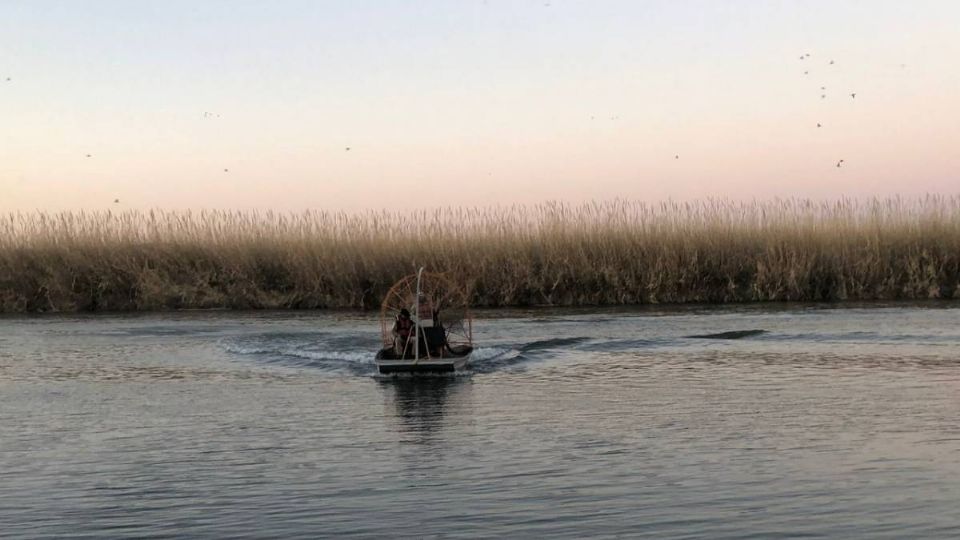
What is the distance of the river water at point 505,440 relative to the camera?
666 centimetres

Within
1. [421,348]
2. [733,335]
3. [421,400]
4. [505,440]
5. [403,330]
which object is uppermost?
[403,330]

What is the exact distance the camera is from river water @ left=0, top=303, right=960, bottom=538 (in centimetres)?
666

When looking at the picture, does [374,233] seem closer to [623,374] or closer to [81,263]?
[81,263]

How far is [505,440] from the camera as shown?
30.1ft

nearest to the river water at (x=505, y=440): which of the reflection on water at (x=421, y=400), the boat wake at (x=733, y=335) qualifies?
the reflection on water at (x=421, y=400)

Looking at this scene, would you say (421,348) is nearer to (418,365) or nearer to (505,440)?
(418,365)

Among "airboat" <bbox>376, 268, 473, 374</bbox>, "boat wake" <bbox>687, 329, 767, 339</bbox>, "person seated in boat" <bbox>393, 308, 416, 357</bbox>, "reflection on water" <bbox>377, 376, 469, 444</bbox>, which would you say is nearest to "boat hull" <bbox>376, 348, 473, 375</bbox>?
"airboat" <bbox>376, 268, 473, 374</bbox>

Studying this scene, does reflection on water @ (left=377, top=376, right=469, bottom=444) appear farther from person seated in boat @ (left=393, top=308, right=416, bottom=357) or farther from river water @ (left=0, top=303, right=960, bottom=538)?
person seated in boat @ (left=393, top=308, right=416, bottom=357)

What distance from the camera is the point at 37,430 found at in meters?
10.1

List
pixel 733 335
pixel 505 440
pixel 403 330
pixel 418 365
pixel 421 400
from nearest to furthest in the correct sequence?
pixel 505 440 < pixel 421 400 < pixel 418 365 < pixel 403 330 < pixel 733 335

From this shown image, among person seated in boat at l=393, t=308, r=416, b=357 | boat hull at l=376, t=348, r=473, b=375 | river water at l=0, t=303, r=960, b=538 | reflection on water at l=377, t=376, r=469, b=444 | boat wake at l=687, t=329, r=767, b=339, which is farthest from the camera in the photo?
boat wake at l=687, t=329, r=767, b=339

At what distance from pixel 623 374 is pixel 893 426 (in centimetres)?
450

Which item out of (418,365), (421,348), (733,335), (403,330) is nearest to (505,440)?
(418,365)

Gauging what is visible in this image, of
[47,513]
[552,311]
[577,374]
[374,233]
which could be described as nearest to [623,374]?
[577,374]
